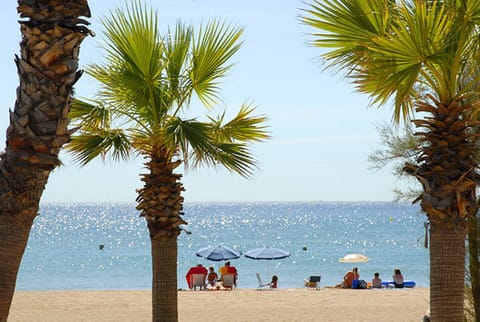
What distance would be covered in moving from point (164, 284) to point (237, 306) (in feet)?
30.2

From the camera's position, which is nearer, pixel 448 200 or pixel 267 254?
pixel 448 200

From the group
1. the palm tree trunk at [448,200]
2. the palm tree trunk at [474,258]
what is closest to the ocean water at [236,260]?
the palm tree trunk at [474,258]

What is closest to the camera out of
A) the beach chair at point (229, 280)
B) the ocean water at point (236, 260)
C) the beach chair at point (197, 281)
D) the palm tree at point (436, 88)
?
the palm tree at point (436, 88)

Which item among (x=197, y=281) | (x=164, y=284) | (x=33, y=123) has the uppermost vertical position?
(x=33, y=123)

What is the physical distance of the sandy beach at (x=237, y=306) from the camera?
18312 mm

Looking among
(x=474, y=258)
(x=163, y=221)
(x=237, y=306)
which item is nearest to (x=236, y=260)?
(x=237, y=306)

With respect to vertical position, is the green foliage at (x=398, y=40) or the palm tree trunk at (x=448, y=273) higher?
the green foliage at (x=398, y=40)

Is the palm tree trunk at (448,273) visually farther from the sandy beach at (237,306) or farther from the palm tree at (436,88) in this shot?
the sandy beach at (237,306)

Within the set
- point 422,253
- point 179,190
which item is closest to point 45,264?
point 422,253

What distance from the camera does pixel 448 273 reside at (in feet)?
29.1

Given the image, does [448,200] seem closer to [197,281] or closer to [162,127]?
[162,127]

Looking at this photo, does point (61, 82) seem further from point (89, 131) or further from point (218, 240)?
point (218, 240)

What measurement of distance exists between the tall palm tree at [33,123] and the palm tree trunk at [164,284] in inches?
216

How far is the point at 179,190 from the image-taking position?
12.5m
